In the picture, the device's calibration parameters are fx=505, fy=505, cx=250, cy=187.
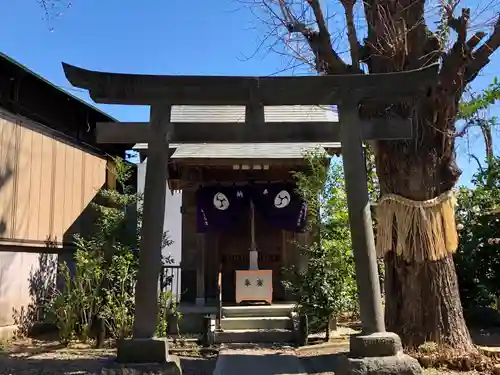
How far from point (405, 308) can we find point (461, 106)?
121 inches

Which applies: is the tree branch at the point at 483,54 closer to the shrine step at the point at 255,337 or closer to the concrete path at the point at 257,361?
the concrete path at the point at 257,361

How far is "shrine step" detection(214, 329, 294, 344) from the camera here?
9516mm

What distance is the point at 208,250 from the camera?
12234mm

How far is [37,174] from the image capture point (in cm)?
1054

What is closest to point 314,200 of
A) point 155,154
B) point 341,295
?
point 341,295

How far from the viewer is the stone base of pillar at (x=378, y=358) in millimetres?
5121

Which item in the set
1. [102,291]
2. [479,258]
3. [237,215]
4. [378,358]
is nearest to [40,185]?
[102,291]

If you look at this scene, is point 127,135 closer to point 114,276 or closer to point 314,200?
point 114,276

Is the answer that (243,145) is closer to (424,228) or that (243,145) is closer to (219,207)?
(219,207)

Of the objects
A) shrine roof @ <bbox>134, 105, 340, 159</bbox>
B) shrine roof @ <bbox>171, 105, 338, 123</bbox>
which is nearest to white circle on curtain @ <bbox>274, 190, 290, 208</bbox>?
shrine roof @ <bbox>134, 105, 340, 159</bbox>

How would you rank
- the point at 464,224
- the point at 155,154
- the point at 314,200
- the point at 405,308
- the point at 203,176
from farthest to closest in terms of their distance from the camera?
the point at 203,176
the point at 464,224
the point at 314,200
the point at 405,308
the point at 155,154

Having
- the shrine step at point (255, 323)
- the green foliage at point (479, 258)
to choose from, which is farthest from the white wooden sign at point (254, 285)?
the green foliage at point (479, 258)

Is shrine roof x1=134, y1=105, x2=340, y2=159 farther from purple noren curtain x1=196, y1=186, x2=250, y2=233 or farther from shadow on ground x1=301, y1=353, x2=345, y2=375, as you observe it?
shadow on ground x1=301, y1=353, x2=345, y2=375

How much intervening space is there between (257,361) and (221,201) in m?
4.62
